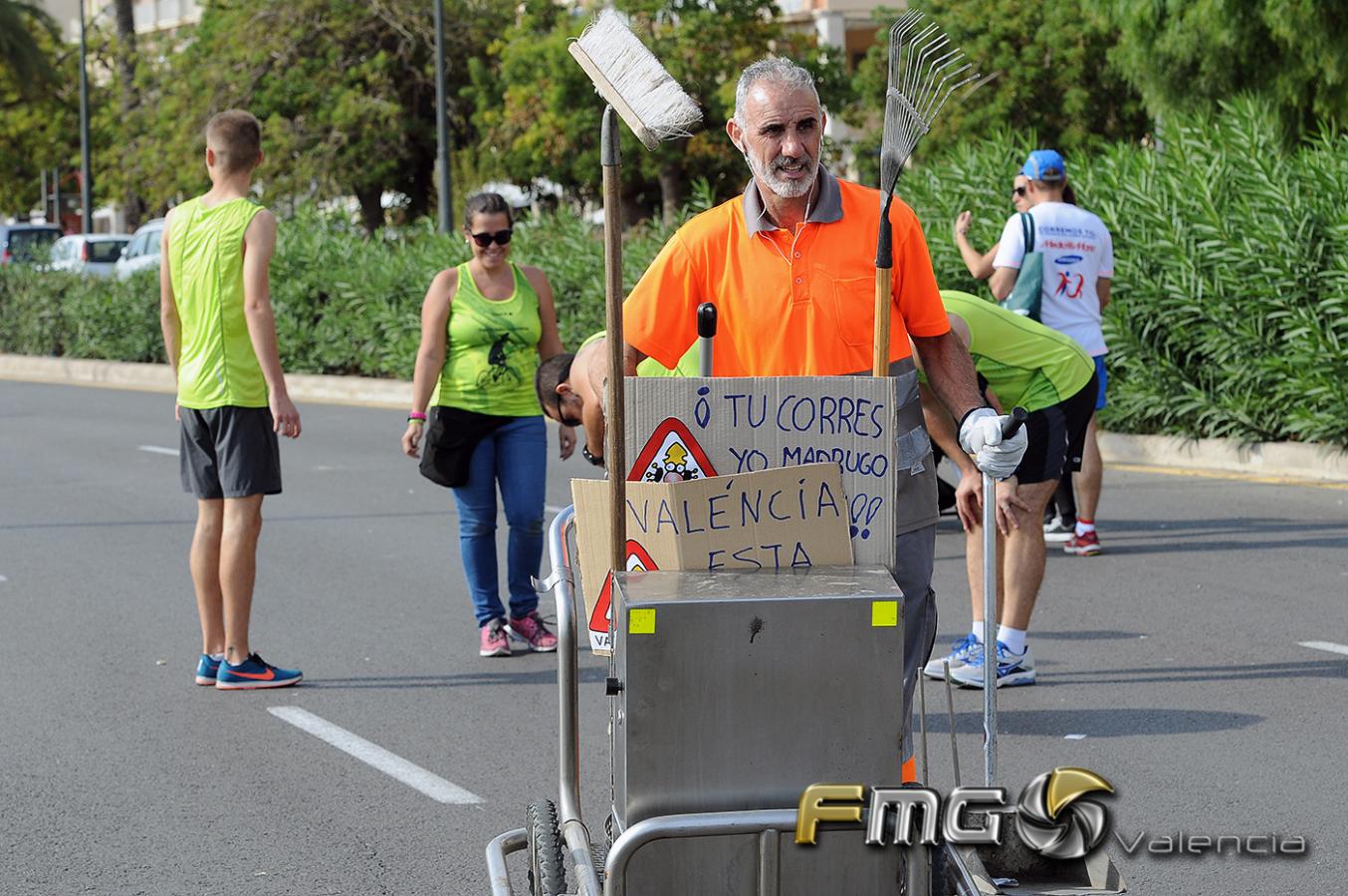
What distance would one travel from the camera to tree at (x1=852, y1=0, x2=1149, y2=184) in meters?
31.5

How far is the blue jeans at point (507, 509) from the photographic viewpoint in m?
7.35

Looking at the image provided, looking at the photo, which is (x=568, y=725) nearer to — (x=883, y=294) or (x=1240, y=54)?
(x=883, y=294)

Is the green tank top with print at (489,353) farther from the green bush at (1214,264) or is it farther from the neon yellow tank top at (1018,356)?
the green bush at (1214,264)

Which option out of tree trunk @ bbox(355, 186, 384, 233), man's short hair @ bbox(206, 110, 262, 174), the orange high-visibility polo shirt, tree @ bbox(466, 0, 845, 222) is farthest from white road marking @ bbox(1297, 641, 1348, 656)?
tree trunk @ bbox(355, 186, 384, 233)

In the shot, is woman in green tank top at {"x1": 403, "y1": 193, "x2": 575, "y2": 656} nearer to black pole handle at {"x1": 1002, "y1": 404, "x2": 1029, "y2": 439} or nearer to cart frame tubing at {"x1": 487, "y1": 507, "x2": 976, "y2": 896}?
cart frame tubing at {"x1": 487, "y1": 507, "x2": 976, "y2": 896}

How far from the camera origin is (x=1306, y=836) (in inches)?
194

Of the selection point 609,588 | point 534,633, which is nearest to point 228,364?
point 534,633

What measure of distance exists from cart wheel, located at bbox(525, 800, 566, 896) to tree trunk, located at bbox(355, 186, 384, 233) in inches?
1426

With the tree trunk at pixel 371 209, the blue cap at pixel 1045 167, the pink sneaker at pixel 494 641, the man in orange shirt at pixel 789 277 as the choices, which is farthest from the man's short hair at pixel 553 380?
the tree trunk at pixel 371 209

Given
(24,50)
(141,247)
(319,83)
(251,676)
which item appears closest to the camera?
(251,676)

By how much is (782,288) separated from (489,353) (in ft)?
11.5

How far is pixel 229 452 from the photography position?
6.62 metres

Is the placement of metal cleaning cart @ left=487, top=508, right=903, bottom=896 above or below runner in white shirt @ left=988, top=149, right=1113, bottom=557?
below

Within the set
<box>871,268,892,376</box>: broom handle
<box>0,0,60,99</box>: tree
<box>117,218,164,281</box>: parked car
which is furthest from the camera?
<box>0,0,60,99</box>: tree
